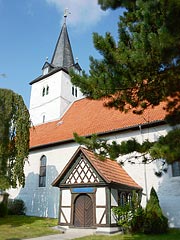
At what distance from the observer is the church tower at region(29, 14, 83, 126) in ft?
85.6

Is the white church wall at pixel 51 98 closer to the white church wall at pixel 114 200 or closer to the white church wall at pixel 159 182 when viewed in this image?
the white church wall at pixel 159 182

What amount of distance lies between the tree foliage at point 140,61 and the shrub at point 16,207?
14.2 meters

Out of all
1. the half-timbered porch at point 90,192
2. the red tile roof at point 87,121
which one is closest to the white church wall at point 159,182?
the red tile roof at point 87,121

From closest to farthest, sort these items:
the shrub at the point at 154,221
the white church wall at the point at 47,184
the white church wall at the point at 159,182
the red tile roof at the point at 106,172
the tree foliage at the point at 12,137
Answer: the shrub at the point at 154,221 < the red tile roof at the point at 106,172 < the white church wall at the point at 159,182 < the tree foliage at the point at 12,137 < the white church wall at the point at 47,184

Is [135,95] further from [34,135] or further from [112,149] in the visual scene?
[34,135]

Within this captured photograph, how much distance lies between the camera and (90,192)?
1234 centimetres

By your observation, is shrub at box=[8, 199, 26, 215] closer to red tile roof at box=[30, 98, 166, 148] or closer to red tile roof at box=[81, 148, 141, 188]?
red tile roof at box=[30, 98, 166, 148]

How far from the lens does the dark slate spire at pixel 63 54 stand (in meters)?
29.1

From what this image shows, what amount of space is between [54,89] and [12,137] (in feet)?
43.6

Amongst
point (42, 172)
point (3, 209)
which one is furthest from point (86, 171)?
point (3, 209)

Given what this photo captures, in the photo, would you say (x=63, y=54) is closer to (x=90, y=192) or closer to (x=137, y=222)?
(x=90, y=192)

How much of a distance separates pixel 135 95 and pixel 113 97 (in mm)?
626

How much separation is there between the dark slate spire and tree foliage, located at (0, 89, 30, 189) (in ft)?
48.6

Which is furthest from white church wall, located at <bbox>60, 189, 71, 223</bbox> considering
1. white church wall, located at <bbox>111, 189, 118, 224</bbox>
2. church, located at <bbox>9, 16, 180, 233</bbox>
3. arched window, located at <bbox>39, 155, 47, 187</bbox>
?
arched window, located at <bbox>39, 155, 47, 187</bbox>
